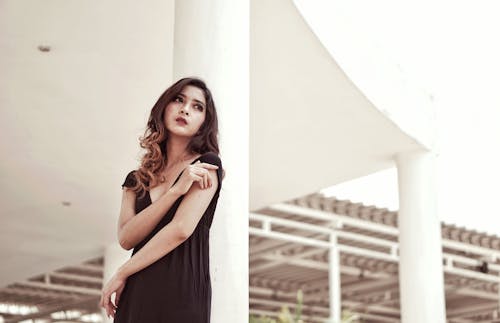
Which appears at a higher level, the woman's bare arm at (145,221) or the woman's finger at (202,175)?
the woman's finger at (202,175)

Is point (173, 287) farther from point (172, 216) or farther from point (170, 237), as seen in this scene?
point (172, 216)

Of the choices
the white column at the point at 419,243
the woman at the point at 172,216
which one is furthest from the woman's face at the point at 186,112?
the white column at the point at 419,243

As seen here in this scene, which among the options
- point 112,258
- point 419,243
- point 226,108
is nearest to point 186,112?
point 226,108

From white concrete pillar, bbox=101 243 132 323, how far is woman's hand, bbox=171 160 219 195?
10.6 m

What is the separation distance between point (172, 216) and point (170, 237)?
0.13 meters

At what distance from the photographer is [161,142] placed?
8.35 ft

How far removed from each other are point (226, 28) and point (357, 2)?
3792mm

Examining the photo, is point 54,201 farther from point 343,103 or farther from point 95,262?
point 95,262

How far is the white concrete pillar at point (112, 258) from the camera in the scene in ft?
42.2

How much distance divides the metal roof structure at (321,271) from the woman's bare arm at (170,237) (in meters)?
11.9

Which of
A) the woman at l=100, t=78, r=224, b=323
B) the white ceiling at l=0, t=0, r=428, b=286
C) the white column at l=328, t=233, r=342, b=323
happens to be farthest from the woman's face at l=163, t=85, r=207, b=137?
the white column at l=328, t=233, r=342, b=323

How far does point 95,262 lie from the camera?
60.3 ft

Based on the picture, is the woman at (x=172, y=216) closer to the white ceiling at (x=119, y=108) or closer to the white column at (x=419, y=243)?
the white ceiling at (x=119, y=108)

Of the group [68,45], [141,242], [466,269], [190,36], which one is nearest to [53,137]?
[68,45]
